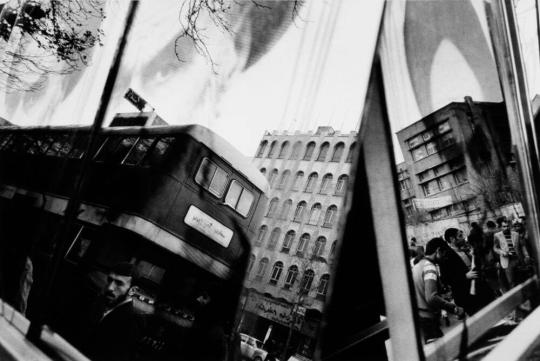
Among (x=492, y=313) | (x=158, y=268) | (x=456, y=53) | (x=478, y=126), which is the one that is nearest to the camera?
(x=158, y=268)

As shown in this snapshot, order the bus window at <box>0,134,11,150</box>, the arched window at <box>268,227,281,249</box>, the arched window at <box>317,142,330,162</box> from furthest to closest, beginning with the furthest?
the bus window at <box>0,134,11,150</box> < the arched window at <box>317,142,330,162</box> < the arched window at <box>268,227,281,249</box>

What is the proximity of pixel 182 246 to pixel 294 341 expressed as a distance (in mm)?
624

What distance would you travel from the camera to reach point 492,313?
1288mm

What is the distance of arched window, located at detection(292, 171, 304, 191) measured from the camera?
3.85ft

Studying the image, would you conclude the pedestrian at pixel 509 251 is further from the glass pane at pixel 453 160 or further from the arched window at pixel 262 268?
the arched window at pixel 262 268

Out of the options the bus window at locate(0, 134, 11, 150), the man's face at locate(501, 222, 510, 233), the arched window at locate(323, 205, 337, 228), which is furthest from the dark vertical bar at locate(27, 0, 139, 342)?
the man's face at locate(501, 222, 510, 233)

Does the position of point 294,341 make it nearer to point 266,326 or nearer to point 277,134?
point 266,326

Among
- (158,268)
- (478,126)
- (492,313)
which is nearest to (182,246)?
(158,268)

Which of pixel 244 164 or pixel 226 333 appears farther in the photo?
pixel 244 164

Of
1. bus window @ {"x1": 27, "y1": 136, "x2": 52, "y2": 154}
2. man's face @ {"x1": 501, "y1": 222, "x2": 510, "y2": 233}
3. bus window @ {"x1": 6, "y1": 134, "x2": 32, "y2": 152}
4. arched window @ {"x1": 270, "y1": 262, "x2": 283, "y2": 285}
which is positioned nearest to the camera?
arched window @ {"x1": 270, "y1": 262, "x2": 283, "y2": 285}

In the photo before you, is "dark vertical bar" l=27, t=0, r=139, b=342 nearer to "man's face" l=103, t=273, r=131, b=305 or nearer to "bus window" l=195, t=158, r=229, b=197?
"man's face" l=103, t=273, r=131, b=305

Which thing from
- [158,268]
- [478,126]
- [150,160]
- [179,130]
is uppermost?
[478,126]

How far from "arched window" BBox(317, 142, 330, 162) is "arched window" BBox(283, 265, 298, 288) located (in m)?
0.49

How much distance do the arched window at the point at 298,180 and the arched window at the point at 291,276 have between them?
0.34 metres
